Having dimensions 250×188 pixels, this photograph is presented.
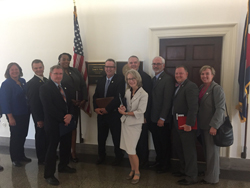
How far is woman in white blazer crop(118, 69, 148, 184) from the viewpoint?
96.2 inches

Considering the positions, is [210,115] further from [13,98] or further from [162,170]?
[13,98]

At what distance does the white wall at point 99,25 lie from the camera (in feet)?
9.55

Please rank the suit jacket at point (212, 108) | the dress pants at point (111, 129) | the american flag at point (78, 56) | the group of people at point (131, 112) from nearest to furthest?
the suit jacket at point (212, 108), the group of people at point (131, 112), the dress pants at point (111, 129), the american flag at point (78, 56)

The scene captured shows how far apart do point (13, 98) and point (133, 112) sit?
6.66 ft

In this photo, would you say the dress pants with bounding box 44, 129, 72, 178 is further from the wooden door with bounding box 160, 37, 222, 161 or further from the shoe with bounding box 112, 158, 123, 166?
the wooden door with bounding box 160, 37, 222, 161

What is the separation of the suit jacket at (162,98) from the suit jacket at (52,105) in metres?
1.27

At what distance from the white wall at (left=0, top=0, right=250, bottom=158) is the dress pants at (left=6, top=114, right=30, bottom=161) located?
82 centimetres

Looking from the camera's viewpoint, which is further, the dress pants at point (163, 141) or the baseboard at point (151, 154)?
the baseboard at point (151, 154)

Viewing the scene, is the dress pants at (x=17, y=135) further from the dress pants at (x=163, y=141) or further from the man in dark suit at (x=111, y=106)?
the dress pants at (x=163, y=141)

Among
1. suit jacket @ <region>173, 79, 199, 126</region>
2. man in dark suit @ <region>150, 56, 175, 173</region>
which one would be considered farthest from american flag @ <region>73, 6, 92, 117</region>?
suit jacket @ <region>173, 79, 199, 126</region>

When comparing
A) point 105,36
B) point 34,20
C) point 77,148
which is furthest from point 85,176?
point 34,20

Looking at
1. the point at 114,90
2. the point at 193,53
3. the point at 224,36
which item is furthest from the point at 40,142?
the point at 224,36

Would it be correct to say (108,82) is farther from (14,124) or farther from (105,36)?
(14,124)

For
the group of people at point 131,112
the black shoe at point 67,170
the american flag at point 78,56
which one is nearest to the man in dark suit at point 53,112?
the group of people at point 131,112
